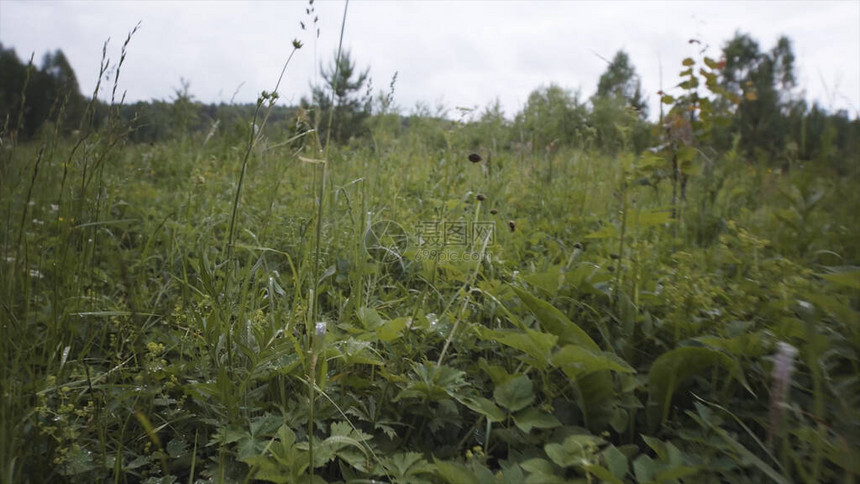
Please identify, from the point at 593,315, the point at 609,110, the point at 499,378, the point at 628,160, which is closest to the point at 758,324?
the point at 593,315

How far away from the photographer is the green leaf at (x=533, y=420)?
3.18 feet

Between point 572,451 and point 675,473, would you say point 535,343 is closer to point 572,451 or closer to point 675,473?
point 572,451

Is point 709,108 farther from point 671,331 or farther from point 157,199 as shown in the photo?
point 157,199

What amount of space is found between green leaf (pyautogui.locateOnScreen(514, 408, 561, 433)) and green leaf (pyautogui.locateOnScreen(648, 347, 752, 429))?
288 millimetres

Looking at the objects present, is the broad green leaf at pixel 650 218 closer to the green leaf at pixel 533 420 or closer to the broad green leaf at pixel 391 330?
the green leaf at pixel 533 420

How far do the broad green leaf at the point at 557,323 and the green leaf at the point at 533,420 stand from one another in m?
0.21

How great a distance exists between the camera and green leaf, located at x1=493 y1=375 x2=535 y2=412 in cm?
102

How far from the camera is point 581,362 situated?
3.35 ft

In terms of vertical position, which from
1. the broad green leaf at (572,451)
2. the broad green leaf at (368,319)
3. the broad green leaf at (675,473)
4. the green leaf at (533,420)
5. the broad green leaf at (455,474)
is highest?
the broad green leaf at (368,319)

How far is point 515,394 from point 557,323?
232mm

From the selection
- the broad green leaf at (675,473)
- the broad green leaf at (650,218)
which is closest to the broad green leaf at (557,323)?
the broad green leaf at (675,473)
